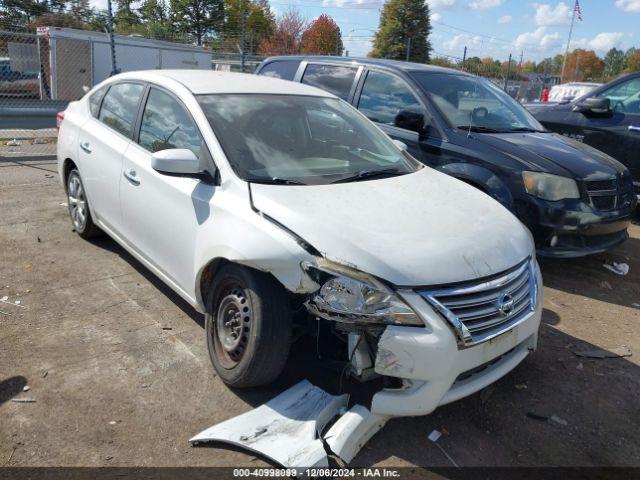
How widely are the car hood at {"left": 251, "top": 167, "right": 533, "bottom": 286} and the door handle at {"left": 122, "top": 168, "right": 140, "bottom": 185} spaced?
1.25 meters

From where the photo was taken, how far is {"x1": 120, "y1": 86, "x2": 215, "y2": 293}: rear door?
335 cm

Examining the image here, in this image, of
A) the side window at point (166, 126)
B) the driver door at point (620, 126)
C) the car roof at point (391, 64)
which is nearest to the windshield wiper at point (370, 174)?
the side window at point (166, 126)

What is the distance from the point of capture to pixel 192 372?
3.29 meters

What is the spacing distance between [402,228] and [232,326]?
109cm

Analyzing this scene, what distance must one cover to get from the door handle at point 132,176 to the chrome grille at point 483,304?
7.57 ft

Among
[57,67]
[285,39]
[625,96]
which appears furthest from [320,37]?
[625,96]

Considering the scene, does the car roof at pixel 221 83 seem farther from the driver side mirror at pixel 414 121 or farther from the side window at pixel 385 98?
the side window at pixel 385 98

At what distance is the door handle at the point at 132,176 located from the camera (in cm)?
388

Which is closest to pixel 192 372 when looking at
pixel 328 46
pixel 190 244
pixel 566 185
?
pixel 190 244

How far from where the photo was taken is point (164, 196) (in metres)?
3.57

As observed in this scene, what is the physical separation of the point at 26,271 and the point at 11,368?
5.17 ft

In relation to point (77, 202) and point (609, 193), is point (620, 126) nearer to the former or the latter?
point (609, 193)

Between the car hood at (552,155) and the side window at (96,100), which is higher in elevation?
the side window at (96,100)

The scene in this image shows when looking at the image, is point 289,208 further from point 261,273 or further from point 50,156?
point 50,156
